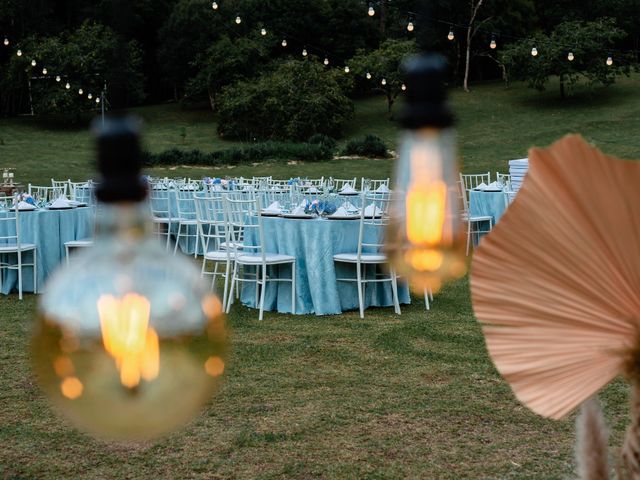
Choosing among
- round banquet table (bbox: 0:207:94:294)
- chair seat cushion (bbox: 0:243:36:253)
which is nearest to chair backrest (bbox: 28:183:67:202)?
round banquet table (bbox: 0:207:94:294)

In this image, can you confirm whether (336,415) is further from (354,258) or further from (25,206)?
(25,206)

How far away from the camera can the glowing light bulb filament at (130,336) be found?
461 millimetres

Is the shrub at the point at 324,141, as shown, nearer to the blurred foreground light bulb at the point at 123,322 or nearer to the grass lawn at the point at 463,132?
the grass lawn at the point at 463,132

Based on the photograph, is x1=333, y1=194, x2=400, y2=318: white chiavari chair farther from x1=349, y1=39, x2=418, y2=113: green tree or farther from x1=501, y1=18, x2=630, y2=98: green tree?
x1=501, y1=18, x2=630, y2=98: green tree

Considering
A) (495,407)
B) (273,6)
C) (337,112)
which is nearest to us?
(495,407)

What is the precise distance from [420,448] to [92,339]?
299 centimetres

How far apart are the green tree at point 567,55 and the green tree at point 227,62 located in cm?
963

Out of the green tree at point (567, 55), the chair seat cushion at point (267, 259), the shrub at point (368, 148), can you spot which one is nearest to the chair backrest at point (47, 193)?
the chair seat cushion at point (267, 259)

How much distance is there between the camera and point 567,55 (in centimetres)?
2861

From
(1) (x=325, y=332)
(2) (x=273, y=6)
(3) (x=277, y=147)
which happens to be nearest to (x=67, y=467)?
(1) (x=325, y=332)

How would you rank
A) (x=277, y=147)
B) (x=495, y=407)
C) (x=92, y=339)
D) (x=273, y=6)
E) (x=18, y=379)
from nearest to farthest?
(x=92, y=339)
(x=495, y=407)
(x=18, y=379)
(x=277, y=147)
(x=273, y=6)

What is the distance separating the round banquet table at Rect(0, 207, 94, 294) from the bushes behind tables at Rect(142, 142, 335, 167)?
48.0 ft

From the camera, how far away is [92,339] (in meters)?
0.47

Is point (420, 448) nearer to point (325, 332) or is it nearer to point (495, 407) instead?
point (495, 407)
